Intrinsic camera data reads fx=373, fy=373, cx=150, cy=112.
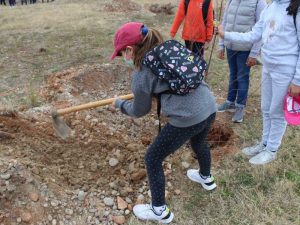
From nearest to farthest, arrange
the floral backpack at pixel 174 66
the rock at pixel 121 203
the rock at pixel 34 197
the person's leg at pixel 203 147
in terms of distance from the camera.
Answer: the floral backpack at pixel 174 66 → the person's leg at pixel 203 147 → the rock at pixel 34 197 → the rock at pixel 121 203

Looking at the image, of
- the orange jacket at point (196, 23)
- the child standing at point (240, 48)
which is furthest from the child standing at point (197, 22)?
the child standing at point (240, 48)

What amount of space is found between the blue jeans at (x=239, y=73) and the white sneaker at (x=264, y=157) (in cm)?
82

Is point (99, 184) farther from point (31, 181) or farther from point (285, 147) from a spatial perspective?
point (285, 147)

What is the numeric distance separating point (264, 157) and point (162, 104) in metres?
1.52

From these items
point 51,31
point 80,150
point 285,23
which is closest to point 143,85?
point 285,23

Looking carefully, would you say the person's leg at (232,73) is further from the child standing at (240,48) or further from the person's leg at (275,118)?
the person's leg at (275,118)

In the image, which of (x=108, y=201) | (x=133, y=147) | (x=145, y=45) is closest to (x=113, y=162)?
(x=133, y=147)

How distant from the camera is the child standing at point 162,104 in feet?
7.23

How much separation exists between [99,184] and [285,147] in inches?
72.7

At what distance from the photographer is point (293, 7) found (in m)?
2.63

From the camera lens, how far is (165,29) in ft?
29.1

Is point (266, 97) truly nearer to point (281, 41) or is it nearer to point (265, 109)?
point (265, 109)

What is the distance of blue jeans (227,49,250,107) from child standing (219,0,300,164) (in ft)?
2.11

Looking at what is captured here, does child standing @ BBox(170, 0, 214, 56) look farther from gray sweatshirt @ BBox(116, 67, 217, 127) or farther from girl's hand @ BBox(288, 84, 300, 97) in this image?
gray sweatshirt @ BBox(116, 67, 217, 127)
